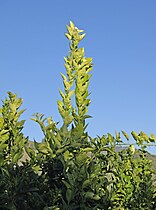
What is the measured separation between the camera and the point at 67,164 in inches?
131

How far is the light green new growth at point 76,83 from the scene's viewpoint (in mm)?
3572

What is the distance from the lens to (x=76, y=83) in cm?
366

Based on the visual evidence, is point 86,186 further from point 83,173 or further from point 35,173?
point 35,173

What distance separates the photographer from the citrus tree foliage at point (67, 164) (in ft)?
10.9

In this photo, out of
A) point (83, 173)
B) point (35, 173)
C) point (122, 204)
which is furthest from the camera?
point (122, 204)

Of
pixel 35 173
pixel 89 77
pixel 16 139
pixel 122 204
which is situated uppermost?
pixel 89 77

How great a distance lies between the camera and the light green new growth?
357 cm

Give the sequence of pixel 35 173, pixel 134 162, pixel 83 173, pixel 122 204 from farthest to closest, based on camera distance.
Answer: pixel 134 162
pixel 122 204
pixel 35 173
pixel 83 173

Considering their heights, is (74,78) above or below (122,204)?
above

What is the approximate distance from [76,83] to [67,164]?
0.76 meters

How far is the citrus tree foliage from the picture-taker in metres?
3.33

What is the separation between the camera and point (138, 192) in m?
4.23

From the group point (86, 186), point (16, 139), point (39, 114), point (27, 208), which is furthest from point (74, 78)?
point (27, 208)

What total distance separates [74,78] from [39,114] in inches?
18.2
